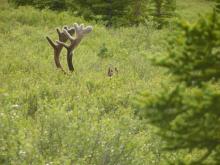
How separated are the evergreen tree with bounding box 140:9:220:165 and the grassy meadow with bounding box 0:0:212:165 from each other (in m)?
0.20

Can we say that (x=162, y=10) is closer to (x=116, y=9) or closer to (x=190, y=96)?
(x=116, y=9)

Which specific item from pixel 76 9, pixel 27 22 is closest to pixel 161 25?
pixel 76 9

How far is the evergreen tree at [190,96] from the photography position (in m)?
3.61

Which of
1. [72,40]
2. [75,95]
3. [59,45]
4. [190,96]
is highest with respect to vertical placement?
[190,96]

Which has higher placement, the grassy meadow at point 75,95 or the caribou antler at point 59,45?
the caribou antler at point 59,45

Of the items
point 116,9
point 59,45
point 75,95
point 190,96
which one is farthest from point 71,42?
point 116,9

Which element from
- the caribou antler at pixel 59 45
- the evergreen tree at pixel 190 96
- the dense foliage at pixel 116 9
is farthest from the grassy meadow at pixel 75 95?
the dense foliage at pixel 116 9

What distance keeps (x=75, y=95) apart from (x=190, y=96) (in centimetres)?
736

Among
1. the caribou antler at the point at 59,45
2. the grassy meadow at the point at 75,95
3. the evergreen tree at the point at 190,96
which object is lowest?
the grassy meadow at the point at 75,95

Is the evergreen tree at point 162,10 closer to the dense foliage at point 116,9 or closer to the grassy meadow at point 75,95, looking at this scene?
the dense foliage at point 116,9

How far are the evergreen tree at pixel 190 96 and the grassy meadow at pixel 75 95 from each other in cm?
20

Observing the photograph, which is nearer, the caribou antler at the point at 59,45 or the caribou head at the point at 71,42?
the caribou head at the point at 71,42

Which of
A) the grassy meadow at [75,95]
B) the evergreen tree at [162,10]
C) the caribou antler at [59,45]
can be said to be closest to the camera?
the grassy meadow at [75,95]

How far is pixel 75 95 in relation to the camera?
1098 centimetres
